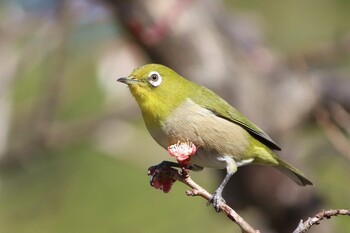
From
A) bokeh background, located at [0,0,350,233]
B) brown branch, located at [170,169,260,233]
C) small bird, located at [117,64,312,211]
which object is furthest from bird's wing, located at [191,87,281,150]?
bokeh background, located at [0,0,350,233]

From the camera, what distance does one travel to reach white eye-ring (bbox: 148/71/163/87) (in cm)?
302

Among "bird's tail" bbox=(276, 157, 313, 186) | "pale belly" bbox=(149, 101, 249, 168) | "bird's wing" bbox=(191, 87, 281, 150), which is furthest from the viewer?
"bird's tail" bbox=(276, 157, 313, 186)

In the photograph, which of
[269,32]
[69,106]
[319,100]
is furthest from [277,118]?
[269,32]

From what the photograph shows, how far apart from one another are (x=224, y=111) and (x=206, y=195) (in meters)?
0.97

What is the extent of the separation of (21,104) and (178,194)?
1.52 m

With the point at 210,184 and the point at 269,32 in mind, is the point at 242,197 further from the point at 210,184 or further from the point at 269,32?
the point at 269,32

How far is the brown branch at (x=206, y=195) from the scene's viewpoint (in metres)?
2.14

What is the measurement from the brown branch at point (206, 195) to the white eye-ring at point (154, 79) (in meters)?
0.56

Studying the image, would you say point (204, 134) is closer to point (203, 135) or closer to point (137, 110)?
point (203, 135)

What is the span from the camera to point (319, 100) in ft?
15.0

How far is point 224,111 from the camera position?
3248mm

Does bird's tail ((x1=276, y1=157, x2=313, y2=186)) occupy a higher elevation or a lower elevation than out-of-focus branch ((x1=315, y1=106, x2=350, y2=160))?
lower

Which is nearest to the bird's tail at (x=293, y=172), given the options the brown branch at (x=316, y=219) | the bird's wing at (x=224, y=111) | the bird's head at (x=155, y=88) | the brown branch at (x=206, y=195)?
the bird's wing at (x=224, y=111)

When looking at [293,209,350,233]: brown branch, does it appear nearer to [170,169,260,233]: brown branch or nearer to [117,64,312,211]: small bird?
[170,169,260,233]: brown branch
